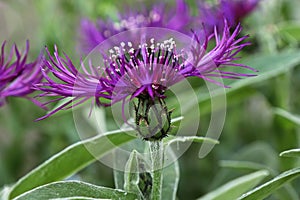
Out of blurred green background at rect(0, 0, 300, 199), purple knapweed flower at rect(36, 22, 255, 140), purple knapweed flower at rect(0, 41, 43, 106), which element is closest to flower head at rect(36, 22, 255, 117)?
purple knapweed flower at rect(36, 22, 255, 140)

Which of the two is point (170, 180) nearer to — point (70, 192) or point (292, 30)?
point (70, 192)

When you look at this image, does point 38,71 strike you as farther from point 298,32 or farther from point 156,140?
point 298,32

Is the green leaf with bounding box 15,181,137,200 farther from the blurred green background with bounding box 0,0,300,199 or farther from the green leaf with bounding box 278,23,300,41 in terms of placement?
the green leaf with bounding box 278,23,300,41

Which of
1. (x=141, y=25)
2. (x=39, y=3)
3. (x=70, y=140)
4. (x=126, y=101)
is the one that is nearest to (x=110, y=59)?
(x=126, y=101)

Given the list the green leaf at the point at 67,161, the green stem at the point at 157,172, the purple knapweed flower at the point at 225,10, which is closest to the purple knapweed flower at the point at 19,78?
the green leaf at the point at 67,161

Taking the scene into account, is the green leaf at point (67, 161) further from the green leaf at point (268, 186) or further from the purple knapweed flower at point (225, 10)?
the purple knapweed flower at point (225, 10)

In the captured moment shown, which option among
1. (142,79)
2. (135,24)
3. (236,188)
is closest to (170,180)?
(236,188)
